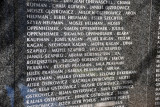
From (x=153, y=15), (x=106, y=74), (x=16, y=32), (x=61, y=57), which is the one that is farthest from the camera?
(x=153, y=15)

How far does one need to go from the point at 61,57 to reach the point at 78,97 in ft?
2.19

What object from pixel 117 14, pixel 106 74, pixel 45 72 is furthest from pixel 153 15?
pixel 45 72

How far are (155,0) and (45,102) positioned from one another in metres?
2.47

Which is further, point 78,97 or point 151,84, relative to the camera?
point 151,84

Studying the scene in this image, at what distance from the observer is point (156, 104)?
469cm

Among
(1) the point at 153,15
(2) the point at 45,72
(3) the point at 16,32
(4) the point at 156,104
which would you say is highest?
(1) the point at 153,15

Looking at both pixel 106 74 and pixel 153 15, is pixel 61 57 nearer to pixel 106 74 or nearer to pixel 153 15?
pixel 106 74

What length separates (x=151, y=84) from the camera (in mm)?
4637

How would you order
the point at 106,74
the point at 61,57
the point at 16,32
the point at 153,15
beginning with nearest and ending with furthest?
the point at 16,32, the point at 61,57, the point at 106,74, the point at 153,15

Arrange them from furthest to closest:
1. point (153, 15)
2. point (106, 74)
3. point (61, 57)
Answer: point (153, 15), point (106, 74), point (61, 57)

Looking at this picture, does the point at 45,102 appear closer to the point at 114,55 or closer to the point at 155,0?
the point at 114,55

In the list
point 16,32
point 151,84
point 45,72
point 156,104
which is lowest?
point 156,104

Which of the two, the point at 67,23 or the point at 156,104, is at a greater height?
the point at 67,23

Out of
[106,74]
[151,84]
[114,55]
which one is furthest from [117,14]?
[151,84]
